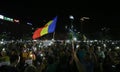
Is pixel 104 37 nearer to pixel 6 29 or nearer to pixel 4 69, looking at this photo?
pixel 6 29

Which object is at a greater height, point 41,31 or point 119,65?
point 41,31

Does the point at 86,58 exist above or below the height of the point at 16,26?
below

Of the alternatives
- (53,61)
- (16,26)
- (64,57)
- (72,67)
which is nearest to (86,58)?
(72,67)

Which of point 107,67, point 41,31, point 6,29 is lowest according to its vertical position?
point 107,67

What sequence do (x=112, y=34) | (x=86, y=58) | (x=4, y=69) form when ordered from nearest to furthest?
(x=4, y=69) < (x=86, y=58) < (x=112, y=34)

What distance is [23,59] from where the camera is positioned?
504 inches

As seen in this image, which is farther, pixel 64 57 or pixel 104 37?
pixel 104 37

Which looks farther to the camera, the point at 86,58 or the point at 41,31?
the point at 41,31

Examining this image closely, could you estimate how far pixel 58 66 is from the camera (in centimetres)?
795

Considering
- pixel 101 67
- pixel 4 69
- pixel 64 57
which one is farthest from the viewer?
pixel 64 57

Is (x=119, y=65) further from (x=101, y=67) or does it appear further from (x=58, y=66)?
(x=58, y=66)

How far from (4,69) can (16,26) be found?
124088mm

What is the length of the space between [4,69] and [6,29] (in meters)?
109

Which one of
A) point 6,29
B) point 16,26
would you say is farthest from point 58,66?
point 16,26
